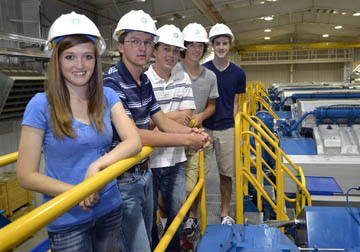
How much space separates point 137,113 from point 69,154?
63cm

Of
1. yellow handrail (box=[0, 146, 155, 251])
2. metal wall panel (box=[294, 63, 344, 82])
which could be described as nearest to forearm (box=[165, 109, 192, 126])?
yellow handrail (box=[0, 146, 155, 251])

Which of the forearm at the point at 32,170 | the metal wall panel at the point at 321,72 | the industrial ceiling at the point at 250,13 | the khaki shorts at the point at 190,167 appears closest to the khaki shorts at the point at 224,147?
the khaki shorts at the point at 190,167

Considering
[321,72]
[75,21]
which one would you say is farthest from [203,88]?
[321,72]

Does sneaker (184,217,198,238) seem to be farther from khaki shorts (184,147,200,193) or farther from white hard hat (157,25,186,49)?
white hard hat (157,25,186,49)

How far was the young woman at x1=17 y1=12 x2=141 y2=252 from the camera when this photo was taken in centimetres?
126

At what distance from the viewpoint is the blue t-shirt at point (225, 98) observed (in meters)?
3.54

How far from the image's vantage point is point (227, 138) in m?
3.55

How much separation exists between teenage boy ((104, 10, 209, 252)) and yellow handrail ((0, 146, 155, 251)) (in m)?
0.47

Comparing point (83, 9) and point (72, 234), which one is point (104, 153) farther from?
point (83, 9)

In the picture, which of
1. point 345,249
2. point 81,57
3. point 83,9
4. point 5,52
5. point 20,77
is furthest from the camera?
point 83,9

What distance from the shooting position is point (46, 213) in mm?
888

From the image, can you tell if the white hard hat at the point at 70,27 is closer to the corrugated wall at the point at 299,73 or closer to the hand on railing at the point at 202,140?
the hand on railing at the point at 202,140

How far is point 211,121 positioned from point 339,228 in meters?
1.66

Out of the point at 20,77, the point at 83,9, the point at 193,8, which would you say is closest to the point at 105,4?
the point at 83,9
